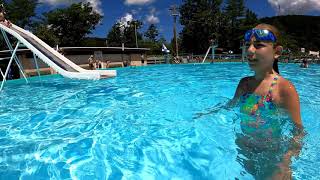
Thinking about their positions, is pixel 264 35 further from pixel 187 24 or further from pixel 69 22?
pixel 187 24

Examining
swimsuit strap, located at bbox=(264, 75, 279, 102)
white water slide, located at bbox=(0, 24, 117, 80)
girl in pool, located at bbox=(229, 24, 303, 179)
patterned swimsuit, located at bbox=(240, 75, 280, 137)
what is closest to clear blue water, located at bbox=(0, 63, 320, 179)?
girl in pool, located at bbox=(229, 24, 303, 179)

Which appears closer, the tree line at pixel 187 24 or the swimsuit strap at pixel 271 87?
the swimsuit strap at pixel 271 87

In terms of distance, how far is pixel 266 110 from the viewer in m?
2.60

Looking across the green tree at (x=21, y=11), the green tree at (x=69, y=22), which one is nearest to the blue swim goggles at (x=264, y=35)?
the green tree at (x=21, y=11)

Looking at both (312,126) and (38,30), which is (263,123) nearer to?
(312,126)

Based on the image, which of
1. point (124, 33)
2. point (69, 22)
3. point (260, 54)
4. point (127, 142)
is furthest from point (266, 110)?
point (124, 33)

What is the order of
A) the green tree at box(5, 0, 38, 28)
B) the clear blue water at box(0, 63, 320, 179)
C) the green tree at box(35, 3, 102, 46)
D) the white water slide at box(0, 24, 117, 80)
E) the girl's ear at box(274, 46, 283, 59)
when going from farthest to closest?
the green tree at box(35, 3, 102, 46) → the green tree at box(5, 0, 38, 28) → the white water slide at box(0, 24, 117, 80) → the clear blue water at box(0, 63, 320, 179) → the girl's ear at box(274, 46, 283, 59)

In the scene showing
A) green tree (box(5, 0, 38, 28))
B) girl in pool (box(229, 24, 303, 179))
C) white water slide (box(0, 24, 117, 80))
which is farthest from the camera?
green tree (box(5, 0, 38, 28))

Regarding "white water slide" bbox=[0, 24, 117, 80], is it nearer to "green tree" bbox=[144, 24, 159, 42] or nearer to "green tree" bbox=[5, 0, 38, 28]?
"green tree" bbox=[5, 0, 38, 28]

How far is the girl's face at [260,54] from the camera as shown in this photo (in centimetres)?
249

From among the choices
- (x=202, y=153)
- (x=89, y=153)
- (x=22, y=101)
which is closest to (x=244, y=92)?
(x=202, y=153)

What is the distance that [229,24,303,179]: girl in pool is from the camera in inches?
96.1

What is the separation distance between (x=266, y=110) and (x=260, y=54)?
481 mm

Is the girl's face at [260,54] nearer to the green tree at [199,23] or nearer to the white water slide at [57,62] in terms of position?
the white water slide at [57,62]
